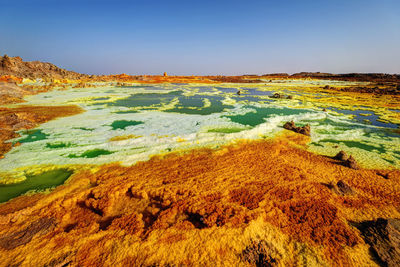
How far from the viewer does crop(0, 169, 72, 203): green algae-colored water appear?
5.63 metres

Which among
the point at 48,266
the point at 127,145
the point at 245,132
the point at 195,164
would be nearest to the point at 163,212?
the point at 48,266

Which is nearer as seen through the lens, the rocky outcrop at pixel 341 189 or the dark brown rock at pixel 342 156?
the rocky outcrop at pixel 341 189

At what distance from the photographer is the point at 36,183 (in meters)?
6.14

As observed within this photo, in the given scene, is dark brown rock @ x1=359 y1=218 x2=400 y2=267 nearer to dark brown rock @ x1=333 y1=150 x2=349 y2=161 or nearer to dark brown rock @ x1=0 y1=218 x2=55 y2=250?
dark brown rock @ x1=333 y1=150 x2=349 y2=161

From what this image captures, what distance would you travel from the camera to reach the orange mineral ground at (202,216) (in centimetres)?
358

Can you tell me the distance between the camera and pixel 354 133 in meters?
11.6

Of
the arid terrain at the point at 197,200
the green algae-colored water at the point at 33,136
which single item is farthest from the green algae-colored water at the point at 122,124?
the green algae-colored water at the point at 33,136

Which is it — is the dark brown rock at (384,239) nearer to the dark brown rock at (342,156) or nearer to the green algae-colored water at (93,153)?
the dark brown rock at (342,156)

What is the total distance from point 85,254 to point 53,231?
1.32 metres

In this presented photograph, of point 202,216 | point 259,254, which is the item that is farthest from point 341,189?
point 202,216

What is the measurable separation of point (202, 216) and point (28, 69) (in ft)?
198

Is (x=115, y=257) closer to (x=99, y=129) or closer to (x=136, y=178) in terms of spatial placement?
(x=136, y=178)

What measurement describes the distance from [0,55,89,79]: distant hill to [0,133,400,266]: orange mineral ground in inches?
1894

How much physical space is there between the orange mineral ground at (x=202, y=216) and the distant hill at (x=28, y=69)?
1894 inches
